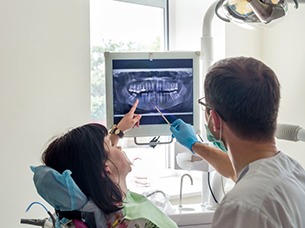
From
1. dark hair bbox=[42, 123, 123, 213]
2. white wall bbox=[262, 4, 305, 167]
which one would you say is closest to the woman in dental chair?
dark hair bbox=[42, 123, 123, 213]

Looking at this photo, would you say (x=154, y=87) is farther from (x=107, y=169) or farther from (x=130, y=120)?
(x=107, y=169)

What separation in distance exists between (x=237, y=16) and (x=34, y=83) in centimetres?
106

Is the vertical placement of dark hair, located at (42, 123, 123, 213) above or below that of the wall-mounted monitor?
below

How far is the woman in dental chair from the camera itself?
1578 mm

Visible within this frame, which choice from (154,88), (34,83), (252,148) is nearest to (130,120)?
(154,88)

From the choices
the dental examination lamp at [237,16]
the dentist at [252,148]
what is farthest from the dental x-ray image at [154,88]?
the dentist at [252,148]

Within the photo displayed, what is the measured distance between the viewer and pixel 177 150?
218 centimetres

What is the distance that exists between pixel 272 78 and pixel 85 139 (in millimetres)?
775

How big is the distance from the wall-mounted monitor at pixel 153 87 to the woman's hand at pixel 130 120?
0.02 m

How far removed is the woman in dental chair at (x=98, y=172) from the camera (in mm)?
1578

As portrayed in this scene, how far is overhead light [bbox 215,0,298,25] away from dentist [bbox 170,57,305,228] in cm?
51

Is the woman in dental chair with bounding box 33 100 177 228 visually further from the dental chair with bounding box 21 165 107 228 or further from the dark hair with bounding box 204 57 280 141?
the dark hair with bounding box 204 57 280 141

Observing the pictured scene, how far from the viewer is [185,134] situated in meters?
1.96

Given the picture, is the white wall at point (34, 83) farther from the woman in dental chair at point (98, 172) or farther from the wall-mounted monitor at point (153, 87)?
the woman in dental chair at point (98, 172)
